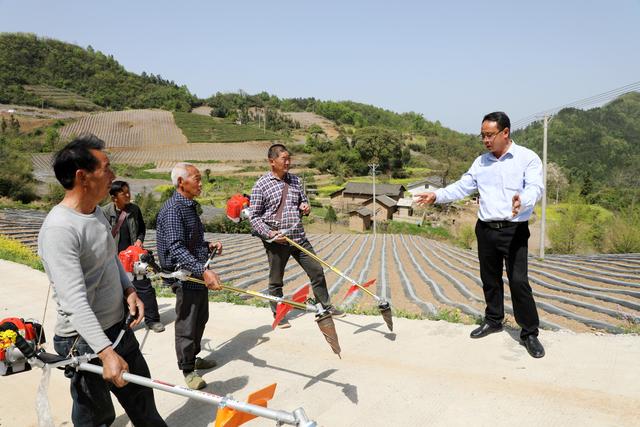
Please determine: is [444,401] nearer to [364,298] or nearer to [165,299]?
[364,298]

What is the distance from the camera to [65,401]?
11.3 ft

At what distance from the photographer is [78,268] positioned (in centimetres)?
193

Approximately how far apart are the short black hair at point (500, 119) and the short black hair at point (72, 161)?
3128mm

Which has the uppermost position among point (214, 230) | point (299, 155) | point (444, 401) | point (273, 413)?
point (299, 155)

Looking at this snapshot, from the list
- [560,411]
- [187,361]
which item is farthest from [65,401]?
[560,411]

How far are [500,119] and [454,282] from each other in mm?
5486

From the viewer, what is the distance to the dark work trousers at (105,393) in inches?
84.5

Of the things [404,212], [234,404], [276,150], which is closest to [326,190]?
[404,212]

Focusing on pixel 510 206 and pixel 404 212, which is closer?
pixel 510 206

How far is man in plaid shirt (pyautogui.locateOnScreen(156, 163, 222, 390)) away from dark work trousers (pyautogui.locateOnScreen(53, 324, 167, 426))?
3.19 feet

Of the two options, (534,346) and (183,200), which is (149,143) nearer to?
(183,200)

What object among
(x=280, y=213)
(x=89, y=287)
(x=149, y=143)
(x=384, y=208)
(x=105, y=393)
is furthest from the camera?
(x=149, y=143)

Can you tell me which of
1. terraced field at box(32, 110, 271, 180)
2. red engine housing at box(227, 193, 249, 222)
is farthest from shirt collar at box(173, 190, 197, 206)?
terraced field at box(32, 110, 271, 180)

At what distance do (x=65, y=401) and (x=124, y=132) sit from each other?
83177 millimetres
